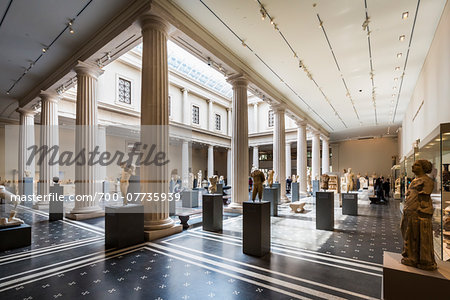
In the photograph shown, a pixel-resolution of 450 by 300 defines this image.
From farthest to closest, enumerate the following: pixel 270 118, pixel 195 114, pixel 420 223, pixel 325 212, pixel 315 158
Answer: pixel 270 118, pixel 195 114, pixel 315 158, pixel 325 212, pixel 420 223

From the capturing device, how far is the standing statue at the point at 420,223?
8.86 ft

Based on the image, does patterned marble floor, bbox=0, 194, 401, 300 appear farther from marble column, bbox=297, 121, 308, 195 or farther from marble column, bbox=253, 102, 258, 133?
marble column, bbox=253, 102, 258, 133

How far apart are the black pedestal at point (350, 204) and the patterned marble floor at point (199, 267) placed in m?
3.06

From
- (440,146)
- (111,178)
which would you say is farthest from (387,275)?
(111,178)

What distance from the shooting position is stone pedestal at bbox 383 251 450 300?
8.10ft

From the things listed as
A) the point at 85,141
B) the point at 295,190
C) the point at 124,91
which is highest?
the point at 124,91

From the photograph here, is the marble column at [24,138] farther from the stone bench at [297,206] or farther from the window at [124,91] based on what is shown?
the stone bench at [297,206]

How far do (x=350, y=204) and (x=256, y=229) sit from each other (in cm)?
697

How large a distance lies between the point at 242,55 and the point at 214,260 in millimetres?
8220

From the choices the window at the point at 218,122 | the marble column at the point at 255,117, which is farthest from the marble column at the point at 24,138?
the marble column at the point at 255,117

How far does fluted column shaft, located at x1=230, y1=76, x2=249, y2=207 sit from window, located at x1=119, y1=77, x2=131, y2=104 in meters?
10.1

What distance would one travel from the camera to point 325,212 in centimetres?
741

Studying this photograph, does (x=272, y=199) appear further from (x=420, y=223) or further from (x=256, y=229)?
(x=420, y=223)

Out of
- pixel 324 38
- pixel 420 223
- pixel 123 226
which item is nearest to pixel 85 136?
pixel 123 226
